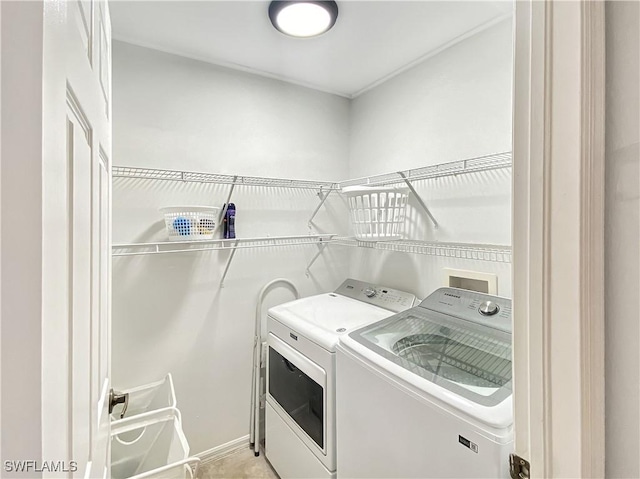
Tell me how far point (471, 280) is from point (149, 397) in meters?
1.94

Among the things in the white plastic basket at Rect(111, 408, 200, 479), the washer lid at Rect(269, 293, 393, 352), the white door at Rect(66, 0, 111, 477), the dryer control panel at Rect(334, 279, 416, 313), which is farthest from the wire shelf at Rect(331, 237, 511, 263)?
the white plastic basket at Rect(111, 408, 200, 479)

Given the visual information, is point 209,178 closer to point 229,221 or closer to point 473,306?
point 229,221

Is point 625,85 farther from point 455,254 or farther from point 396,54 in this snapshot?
point 396,54

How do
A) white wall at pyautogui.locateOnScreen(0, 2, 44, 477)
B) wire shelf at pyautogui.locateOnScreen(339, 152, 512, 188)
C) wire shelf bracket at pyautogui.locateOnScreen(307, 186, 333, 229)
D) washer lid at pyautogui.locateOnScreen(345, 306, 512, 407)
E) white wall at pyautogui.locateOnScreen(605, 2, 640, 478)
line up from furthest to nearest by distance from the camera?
wire shelf bracket at pyautogui.locateOnScreen(307, 186, 333, 229)
wire shelf at pyautogui.locateOnScreen(339, 152, 512, 188)
washer lid at pyautogui.locateOnScreen(345, 306, 512, 407)
white wall at pyautogui.locateOnScreen(605, 2, 640, 478)
white wall at pyautogui.locateOnScreen(0, 2, 44, 477)

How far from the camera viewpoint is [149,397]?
175 centimetres

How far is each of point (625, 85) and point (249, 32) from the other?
5.52 feet

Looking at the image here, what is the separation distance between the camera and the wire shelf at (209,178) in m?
1.63

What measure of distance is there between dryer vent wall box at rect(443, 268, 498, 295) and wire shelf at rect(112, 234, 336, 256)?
35.0 inches

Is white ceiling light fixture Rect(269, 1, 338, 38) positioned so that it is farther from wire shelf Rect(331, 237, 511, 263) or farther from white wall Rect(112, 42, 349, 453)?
wire shelf Rect(331, 237, 511, 263)

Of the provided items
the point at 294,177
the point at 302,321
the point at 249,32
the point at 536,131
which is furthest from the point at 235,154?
the point at 536,131

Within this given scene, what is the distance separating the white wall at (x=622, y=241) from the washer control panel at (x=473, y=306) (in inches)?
32.1

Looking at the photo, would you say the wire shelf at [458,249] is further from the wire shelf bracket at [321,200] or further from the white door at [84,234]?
the white door at [84,234]

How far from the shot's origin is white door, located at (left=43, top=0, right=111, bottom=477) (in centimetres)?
32

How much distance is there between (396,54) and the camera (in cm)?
184
